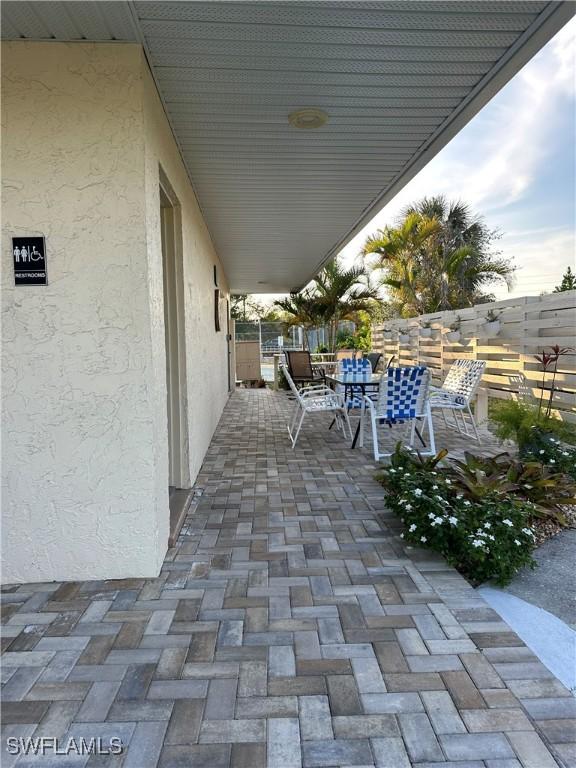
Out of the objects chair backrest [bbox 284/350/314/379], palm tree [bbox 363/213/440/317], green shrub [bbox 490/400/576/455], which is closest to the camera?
green shrub [bbox 490/400/576/455]

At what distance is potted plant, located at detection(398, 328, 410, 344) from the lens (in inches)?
333

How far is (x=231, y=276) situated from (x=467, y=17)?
7.82m

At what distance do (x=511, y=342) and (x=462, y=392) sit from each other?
0.83 metres

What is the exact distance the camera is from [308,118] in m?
2.74

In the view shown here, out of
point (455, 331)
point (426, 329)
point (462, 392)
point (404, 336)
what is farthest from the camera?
point (404, 336)

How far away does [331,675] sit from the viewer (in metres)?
1.53

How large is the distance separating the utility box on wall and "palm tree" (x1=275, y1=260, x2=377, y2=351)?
1296mm

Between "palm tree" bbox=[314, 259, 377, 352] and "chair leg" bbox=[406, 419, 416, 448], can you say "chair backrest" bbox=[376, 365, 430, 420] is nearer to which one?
"chair leg" bbox=[406, 419, 416, 448]

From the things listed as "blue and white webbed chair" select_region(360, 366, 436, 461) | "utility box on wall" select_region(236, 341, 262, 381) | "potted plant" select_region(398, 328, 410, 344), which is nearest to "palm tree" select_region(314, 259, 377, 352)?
"utility box on wall" select_region(236, 341, 262, 381)

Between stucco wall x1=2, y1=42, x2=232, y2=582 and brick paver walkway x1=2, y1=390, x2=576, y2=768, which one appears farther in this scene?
stucco wall x1=2, y1=42, x2=232, y2=582

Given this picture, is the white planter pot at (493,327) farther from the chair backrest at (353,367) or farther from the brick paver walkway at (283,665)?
the brick paver walkway at (283,665)

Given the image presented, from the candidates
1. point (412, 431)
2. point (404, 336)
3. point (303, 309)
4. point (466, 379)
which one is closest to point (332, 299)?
point (303, 309)

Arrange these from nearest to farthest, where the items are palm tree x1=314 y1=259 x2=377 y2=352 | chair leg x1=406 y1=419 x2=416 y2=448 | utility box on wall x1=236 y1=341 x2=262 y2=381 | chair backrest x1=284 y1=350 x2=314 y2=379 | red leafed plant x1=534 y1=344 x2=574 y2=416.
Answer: red leafed plant x1=534 y1=344 x2=574 y2=416
chair leg x1=406 y1=419 x2=416 y2=448
chair backrest x1=284 y1=350 x2=314 y2=379
palm tree x1=314 y1=259 x2=377 y2=352
utility box on wall x1=236 y1=341 x2=262 y2=381

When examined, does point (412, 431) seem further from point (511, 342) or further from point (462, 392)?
point (511, 342)
